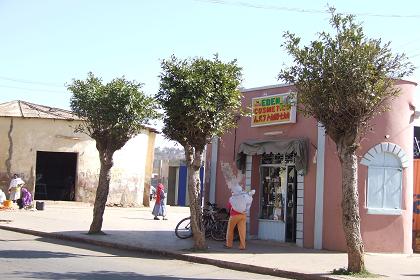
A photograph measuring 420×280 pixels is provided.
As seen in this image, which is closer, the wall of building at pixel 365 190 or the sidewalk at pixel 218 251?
the sidewalk at pixel 218 251

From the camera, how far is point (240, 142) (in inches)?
669

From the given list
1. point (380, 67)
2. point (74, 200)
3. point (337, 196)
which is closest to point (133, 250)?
point (337, 196)

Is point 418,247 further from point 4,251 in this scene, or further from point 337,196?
point 4,251

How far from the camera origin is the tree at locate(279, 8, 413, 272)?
10164 millimetres

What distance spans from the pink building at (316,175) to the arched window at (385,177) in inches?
0.9

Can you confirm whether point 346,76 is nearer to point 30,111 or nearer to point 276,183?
point 276,183

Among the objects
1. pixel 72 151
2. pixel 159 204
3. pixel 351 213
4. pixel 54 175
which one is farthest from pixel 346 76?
pixel 54 175

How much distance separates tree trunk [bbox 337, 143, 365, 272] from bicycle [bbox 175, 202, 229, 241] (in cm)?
613

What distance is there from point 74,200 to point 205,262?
18930mm

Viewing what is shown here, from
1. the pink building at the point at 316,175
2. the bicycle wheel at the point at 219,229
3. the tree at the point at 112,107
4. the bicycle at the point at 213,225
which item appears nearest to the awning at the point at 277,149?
the pink building at the point at 316,175

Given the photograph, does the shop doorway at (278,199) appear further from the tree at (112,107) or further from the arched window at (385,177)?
the tree at (112,107)

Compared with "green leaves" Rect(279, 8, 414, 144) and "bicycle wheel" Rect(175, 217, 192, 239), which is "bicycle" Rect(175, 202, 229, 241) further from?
"green leaves" Rect(279, 8, 414, 144)

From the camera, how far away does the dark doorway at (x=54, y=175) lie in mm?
34156

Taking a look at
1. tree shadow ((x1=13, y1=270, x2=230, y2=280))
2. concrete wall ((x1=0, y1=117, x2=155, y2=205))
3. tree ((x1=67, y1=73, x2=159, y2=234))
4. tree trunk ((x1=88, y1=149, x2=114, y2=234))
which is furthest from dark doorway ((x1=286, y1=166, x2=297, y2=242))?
concrete wall ((x1=0, y1=117, x2=155, y2=205))
